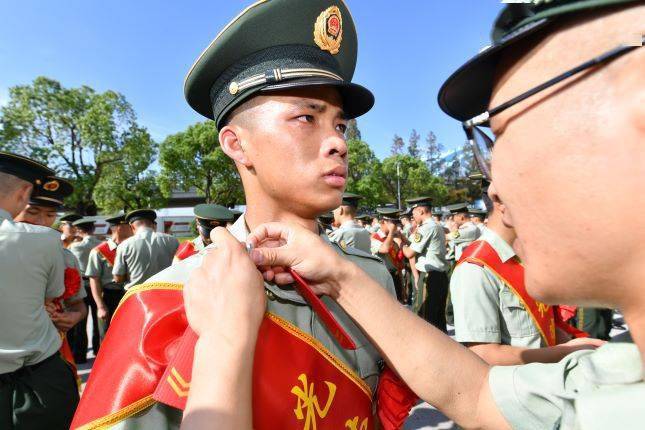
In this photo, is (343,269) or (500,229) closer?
(343,269)

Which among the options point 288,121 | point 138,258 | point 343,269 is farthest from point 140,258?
point 343,269

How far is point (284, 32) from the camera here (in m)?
1.58

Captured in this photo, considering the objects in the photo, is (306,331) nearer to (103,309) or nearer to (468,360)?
(468,360)

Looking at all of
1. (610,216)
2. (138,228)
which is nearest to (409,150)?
(138,228)

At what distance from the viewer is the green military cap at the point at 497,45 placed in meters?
0.79

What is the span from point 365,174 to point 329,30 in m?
56.6

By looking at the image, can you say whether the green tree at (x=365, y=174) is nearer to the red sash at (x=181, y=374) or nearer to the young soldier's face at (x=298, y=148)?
the young soldier's face at (x=298, y=148)

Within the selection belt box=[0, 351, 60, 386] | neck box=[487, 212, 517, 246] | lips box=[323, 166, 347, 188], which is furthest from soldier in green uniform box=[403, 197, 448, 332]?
lips box=[323, 166, 347, 188]

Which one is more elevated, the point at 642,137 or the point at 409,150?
the point at 409,150

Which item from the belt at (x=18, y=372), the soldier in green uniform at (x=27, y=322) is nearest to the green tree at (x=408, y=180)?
the soldier in green uniform at (x=27, y=322)

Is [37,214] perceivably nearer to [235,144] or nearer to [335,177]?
[235,144]

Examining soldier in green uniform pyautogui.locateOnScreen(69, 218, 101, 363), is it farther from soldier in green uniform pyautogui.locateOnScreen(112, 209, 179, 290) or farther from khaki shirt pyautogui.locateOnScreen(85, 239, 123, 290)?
soldier in green uniform pyautogui.locateOnScreen(112, 209, 179, 290)

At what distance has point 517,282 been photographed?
104 inches

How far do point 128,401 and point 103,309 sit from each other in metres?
6.72
